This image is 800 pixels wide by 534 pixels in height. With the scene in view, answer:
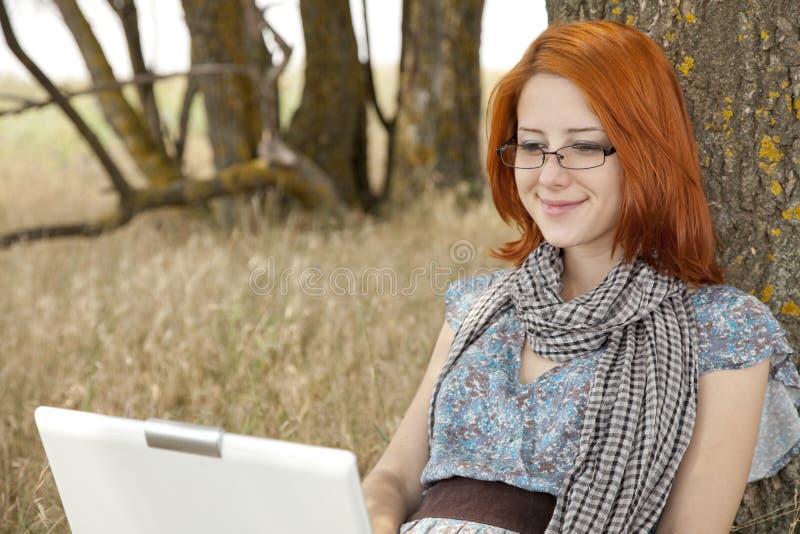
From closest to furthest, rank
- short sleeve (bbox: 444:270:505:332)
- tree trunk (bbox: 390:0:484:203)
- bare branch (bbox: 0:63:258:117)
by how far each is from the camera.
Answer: short sleeve (bbox: 444:270:505:332) → bare branch (bbox: 0:63:258:117) → tree trunk (bbox: 390:0:484:203)

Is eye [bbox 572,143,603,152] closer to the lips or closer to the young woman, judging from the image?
the young woman

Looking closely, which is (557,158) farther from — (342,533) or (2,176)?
(2,176)

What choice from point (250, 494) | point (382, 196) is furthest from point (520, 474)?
point (382, 196)

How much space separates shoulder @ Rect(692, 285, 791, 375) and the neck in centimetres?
22

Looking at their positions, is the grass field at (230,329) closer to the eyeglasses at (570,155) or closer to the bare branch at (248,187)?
the bare branch at (248,187)

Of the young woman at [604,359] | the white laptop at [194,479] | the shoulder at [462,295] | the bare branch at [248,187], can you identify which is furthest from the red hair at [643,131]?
the bare branch at [248,187]

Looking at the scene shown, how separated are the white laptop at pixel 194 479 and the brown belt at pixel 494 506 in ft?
2.22

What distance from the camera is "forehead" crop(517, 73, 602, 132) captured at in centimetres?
181

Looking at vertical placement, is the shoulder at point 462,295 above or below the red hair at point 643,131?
below

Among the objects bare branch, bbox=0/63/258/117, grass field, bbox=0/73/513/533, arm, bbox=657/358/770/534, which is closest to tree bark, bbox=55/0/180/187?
grass field, bbox=0/73/513/533

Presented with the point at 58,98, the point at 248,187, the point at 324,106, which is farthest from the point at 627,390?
the point at 324,106

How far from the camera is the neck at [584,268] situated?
6.52 ft

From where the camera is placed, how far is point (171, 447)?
117 cm

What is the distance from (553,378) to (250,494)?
0.89 metres
